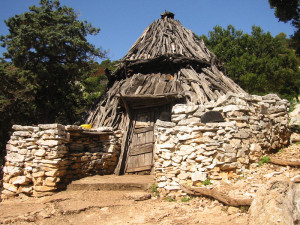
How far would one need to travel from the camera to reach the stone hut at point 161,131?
6266 millimetres

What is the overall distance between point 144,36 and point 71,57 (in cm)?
391

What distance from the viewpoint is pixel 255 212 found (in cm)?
346

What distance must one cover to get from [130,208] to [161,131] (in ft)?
7.48

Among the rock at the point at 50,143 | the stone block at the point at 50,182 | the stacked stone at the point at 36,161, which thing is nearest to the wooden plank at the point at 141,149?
the stacked stone at the point at 36,161

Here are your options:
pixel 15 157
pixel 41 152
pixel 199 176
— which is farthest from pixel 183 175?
pixel 15 157

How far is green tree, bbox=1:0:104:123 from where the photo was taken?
10055 millimetres

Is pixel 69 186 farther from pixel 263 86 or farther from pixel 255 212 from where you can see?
pixel 263 86

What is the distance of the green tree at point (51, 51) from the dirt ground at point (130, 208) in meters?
5.69

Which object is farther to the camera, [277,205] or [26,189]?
[26,189]

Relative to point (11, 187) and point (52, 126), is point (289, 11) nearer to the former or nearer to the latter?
point (52, 126)

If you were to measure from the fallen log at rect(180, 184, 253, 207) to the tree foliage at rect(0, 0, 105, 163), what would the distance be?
7.91m

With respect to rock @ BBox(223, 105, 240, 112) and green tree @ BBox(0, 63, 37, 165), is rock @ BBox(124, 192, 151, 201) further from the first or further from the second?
green tree @ BBox(0, 63, 37, 165)

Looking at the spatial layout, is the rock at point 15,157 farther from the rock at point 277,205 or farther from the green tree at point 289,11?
the green tree at point 289,11

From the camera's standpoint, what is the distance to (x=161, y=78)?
33.6 feet
